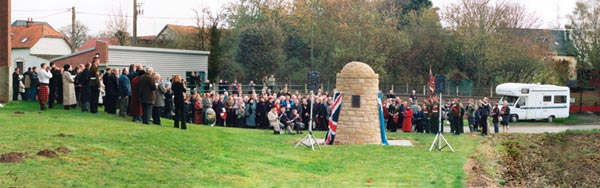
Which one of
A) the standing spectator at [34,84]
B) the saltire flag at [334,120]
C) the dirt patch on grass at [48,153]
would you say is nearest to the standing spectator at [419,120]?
the saltire flag at [334,120]

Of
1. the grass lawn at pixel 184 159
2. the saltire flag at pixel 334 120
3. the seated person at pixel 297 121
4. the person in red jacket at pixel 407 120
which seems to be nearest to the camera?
the grass lawn at pixel 184 159

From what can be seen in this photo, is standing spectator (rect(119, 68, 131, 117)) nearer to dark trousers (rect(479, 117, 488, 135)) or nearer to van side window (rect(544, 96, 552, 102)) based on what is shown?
dark trousers (rect(479, 117, 488, 135))

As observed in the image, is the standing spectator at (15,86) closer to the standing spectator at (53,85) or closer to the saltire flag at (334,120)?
the standing spectator at (53,85)

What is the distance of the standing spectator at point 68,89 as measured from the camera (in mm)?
23484

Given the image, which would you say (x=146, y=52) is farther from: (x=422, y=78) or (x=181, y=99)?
(x=422, y=78)

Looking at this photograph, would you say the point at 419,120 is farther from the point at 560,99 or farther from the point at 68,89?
the point at 560,99

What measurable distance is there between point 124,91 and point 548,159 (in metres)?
15.6

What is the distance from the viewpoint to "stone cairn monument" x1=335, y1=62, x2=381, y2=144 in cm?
2397

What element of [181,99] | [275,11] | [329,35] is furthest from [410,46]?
[181,99]

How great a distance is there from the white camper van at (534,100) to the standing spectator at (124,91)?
2454cm

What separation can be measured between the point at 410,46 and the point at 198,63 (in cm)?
2120

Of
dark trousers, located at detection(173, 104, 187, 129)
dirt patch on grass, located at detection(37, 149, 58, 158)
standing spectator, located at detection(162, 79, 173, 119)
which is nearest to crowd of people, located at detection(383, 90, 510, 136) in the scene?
standing spectator, located at detection(162, 79, 173, 119)

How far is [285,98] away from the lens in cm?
3048

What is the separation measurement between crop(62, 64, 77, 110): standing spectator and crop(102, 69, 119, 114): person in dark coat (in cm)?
111
